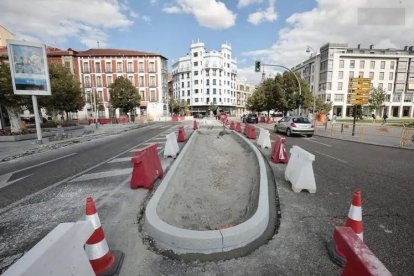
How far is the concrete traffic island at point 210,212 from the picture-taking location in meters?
3.03

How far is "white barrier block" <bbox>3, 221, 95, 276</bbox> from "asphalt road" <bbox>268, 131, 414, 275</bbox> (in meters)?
3.23

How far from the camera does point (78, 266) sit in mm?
2080

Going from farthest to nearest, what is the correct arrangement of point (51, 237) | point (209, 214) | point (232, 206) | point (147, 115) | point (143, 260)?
point (147, 115) → point (232, 206) → point (209, 214) → point (143, 260) → point (51, 237)

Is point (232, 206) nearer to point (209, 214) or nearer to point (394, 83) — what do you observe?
point (209, 214)

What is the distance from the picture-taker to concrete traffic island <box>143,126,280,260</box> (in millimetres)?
3031

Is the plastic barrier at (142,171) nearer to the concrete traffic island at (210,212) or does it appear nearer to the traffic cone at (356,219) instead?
the concrete traffic island at (210,212)

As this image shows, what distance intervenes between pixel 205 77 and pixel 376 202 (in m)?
78.6

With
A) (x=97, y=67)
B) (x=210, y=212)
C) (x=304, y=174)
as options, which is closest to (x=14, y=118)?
(x=210, y=212)

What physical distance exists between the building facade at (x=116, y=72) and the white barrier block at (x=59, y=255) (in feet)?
170

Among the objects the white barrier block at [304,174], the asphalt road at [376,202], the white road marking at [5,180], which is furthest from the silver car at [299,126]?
the white road marking at [5,180]

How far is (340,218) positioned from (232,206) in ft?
6.72

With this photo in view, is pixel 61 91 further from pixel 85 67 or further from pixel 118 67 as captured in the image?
pixel 85 67

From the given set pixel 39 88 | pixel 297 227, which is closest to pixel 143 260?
pixel 297 227

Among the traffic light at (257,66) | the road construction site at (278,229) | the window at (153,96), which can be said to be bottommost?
the road construction site at (278,229)
